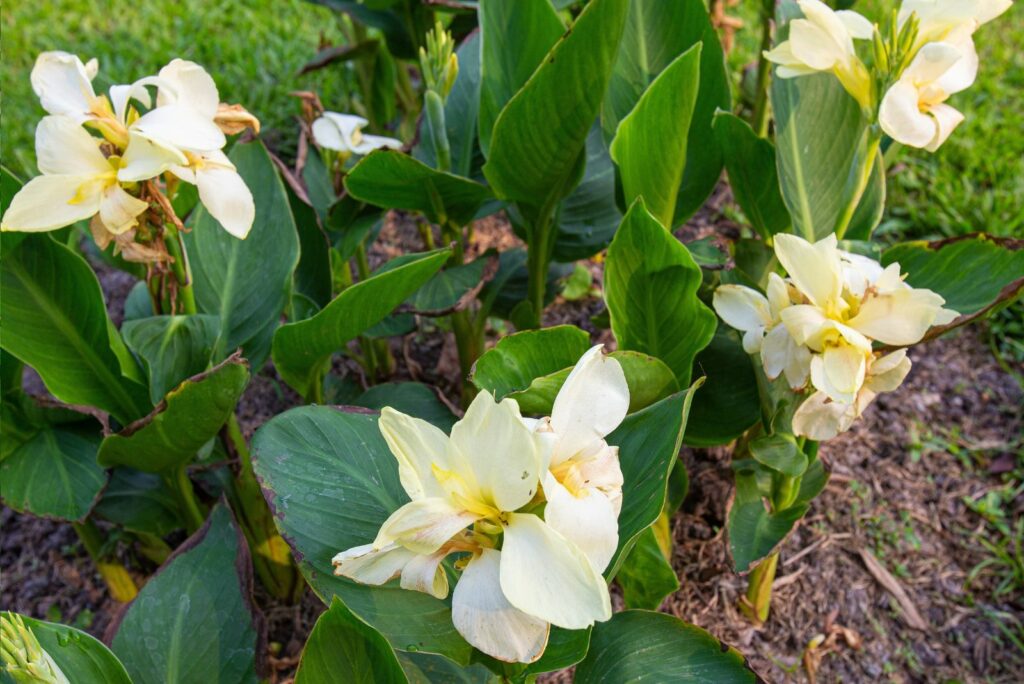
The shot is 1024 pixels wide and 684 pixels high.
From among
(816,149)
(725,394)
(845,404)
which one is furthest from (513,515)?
(816,149)

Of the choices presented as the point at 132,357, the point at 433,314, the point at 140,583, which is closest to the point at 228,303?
the point at 132,357

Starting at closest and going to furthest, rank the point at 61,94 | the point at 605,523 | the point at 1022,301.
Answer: the point at 605,523 → the point at 61,94 → the point at 1022,301

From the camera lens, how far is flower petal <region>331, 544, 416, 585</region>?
29.3 inches

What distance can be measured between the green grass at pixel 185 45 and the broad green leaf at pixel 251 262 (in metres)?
1.09

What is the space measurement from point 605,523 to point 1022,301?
5.50ft

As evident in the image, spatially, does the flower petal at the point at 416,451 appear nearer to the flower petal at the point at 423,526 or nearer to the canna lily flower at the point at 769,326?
the flower petal at the point at 423,526

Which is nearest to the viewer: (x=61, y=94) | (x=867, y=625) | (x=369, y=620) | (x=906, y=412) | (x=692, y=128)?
(x=369, y=620)

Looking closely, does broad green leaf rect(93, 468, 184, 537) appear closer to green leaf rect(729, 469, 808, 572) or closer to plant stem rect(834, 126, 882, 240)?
green leaf rect(729, 469, 808, 572)

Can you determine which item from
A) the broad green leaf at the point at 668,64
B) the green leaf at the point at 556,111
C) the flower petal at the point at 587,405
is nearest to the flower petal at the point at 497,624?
the flower petal at the point at 587,405

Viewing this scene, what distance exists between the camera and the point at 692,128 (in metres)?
1.40

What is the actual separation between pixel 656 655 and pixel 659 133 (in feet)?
2.16

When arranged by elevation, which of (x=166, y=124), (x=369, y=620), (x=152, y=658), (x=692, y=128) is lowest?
(x=152, y=658)

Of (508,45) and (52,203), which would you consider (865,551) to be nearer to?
(508,45)

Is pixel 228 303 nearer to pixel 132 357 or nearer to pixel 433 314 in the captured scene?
pixel 132 357
